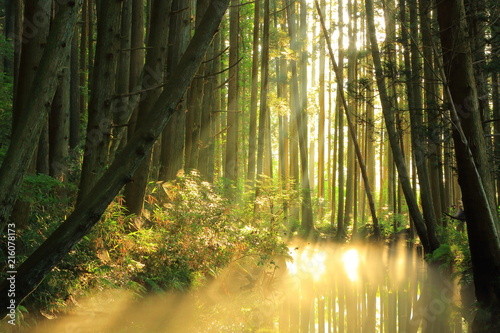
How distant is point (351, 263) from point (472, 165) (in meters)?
7.73

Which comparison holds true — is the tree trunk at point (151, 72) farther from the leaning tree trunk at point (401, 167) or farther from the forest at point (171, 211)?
the leaning tree trunk at point (401, 167)

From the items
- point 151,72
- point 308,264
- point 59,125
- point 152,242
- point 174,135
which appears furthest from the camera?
point 308,264

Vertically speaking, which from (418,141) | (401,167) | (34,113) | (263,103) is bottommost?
(34,113)

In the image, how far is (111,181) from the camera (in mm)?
2699

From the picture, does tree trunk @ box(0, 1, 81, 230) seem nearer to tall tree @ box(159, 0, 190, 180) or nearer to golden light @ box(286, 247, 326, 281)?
tall tree @ box(159, 0, 190, 180)

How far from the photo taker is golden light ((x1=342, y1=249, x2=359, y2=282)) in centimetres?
1118

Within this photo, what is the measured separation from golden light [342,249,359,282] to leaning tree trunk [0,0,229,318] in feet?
28.5

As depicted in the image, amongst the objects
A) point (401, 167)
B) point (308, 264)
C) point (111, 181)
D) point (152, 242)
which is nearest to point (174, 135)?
point (152, 242)

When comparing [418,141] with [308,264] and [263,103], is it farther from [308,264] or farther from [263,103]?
[263,103]

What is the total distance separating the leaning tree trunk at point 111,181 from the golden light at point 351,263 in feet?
28.5

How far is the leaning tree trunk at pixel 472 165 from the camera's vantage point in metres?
6.25

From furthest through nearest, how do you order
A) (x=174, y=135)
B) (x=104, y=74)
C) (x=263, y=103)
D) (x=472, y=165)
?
(x=263, y=103), (x=174, y=135), (x=472, y=165), (x=104, y=74)

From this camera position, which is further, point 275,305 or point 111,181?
point 275,305

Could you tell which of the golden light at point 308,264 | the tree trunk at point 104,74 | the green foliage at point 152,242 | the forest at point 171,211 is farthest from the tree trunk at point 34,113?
the golden light at point 308,264
